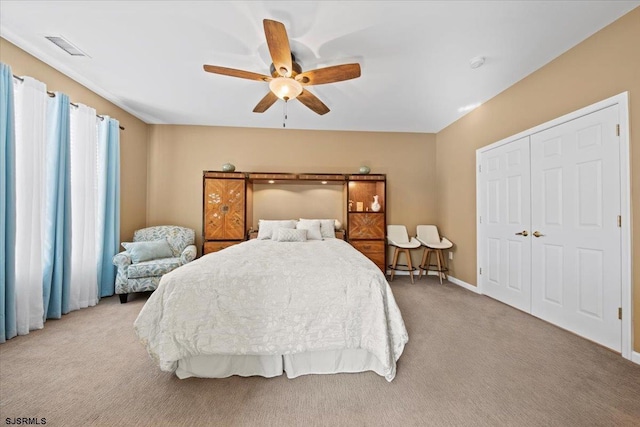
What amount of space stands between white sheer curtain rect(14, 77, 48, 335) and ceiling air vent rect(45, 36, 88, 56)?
43cm

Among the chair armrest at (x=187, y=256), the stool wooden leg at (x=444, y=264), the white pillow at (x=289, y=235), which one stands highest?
the white pillow at (x=289, y=235)

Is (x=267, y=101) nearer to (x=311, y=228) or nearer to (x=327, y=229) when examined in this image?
(x=311, y=228)

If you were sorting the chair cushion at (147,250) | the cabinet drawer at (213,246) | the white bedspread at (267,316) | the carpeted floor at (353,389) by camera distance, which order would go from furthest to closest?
1. the cabinet drawer at (213,246)
2. the chair cushion at (147,250)
3. the white bedspread at (267,316)
4. the carpeted floor at (353,389)

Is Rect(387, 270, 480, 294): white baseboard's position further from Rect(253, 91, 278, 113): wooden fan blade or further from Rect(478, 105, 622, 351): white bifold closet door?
Rect(253, 91, 278, 113): wooden fan blade

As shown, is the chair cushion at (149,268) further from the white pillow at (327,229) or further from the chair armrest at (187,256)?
the white pillow at (327,229)

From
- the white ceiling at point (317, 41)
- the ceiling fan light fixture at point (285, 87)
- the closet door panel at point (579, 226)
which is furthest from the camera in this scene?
the ceiling fan light fixture at point (285, 87)

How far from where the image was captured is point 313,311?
1.69 metres

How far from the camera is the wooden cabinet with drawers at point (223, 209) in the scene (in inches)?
163

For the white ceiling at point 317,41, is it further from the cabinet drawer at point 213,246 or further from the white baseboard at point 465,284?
the white baseboard at point 465,284

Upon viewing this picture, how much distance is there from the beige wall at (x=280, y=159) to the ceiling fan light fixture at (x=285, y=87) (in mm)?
2350

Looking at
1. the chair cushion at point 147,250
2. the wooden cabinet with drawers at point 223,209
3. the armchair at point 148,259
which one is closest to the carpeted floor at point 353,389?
the armchair at point 148,259

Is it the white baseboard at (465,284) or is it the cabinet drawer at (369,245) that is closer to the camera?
the white baseboard at (465,284)

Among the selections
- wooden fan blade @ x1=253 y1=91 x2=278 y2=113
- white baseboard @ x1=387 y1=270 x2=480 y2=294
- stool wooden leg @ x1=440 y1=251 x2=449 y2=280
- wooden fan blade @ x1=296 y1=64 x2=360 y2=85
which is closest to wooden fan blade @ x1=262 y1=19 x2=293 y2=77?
wooden fan blade @ x1=296 y1=64 x2=360 y2=85

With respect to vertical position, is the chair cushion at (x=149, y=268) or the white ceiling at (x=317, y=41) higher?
the white ceiling at (x=317, y=41)
